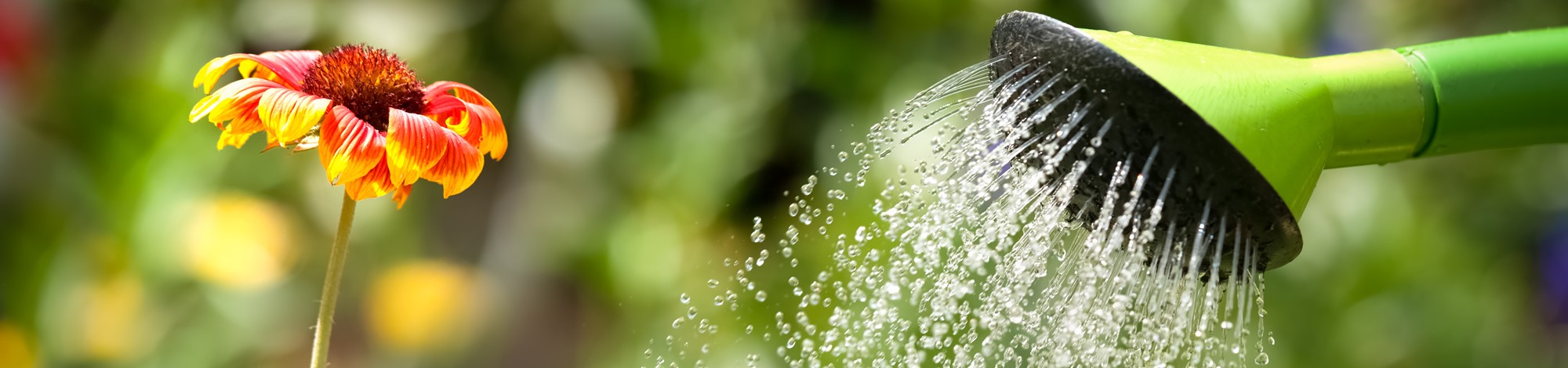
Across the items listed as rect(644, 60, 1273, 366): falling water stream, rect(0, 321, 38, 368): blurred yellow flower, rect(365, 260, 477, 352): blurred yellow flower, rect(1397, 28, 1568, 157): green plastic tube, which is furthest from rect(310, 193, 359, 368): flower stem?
rect(0, 321, 38, 368): blurred yellow flower

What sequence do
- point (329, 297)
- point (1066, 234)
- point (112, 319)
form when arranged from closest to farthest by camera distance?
point (329, 297)
point (1066, 234)
point (112, 319)

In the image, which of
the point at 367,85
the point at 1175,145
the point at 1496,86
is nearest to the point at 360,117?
the point at 367,85

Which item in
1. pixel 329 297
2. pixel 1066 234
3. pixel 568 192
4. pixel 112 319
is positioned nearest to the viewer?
pixel 329 297

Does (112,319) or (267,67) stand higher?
(112,319)

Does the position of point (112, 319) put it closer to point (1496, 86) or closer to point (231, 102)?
point (231, 102)

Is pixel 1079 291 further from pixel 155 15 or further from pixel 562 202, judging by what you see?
pixel 155 15

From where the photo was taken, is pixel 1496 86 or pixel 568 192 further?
pixel 568 192

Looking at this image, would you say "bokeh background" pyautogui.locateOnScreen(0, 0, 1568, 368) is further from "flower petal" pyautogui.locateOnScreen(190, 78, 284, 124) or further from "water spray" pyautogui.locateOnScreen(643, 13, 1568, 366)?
"flower petal" pyautogui.locateOnScreen(190, 78, 284, 124)
